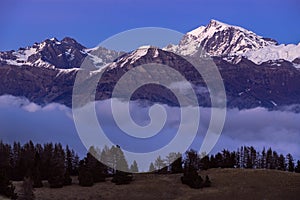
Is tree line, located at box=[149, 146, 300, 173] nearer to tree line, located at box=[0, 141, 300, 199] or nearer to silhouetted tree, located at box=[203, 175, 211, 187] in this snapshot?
tree line, located at box=[0, 141, 300, 199]

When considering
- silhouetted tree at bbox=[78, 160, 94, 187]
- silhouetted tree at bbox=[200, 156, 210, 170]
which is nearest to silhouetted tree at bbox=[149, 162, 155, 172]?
silhouetted tree at bbox=[200, 156, 210, 170]

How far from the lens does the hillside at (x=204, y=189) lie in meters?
95.3

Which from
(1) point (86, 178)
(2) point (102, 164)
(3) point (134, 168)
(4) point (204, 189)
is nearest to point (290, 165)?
(3) point (134, 168)

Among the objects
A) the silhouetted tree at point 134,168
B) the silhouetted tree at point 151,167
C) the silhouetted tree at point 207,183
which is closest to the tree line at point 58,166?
the silhouetted tree at point 134,168

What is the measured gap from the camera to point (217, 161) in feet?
438

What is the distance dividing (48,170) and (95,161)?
12.9 meters

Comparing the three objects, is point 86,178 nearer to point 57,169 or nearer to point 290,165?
point 57,169

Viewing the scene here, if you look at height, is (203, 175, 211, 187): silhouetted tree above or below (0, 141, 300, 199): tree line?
below

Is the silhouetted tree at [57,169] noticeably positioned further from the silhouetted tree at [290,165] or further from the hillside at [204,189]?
the silhouetted tree at [290,165]

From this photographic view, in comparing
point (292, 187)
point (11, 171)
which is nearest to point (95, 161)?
point (11, 171)

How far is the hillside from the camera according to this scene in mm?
95312

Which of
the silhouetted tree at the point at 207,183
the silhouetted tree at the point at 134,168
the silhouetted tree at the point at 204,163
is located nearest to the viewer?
the silhouetted tree at the point at 207,183

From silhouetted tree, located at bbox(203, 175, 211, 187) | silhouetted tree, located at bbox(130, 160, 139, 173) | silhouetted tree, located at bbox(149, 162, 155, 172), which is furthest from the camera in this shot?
silhouetted tree, located at bbox(149, 162, 155, 172)

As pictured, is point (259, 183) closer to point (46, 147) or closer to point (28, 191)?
point (28, 191)
